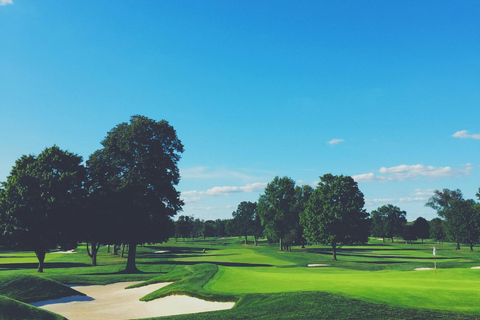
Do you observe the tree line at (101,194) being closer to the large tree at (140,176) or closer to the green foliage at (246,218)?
the large tree at (140,176)

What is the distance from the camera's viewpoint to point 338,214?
178 ft

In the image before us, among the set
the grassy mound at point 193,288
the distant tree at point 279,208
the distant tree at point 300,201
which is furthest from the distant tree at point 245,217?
the grassy mound at point 193,288

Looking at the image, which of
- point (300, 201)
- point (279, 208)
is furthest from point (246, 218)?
point (279, 208)

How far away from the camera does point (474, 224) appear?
85250 mm

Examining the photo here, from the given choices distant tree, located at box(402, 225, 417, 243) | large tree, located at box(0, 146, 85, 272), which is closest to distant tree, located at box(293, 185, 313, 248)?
large tree, located at box(0, 146, 85, 272)

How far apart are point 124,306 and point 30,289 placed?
8.07m

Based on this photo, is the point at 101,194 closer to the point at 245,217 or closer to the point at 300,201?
the point at 300,201

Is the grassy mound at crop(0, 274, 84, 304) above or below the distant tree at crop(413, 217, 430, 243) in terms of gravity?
above

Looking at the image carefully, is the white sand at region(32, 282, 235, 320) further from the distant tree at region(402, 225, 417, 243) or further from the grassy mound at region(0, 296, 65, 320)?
the distant tree at region(402, 225, 417, 243)

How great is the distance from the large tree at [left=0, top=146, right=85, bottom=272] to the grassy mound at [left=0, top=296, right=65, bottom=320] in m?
28.9

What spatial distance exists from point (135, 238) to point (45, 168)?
1446 cm

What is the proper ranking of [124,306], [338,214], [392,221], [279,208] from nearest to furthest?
[124,306] < [338,214] < [279,208] < [392,221]

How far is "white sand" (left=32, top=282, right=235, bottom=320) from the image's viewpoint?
17672mm

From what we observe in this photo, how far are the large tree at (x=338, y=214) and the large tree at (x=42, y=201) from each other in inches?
1443
